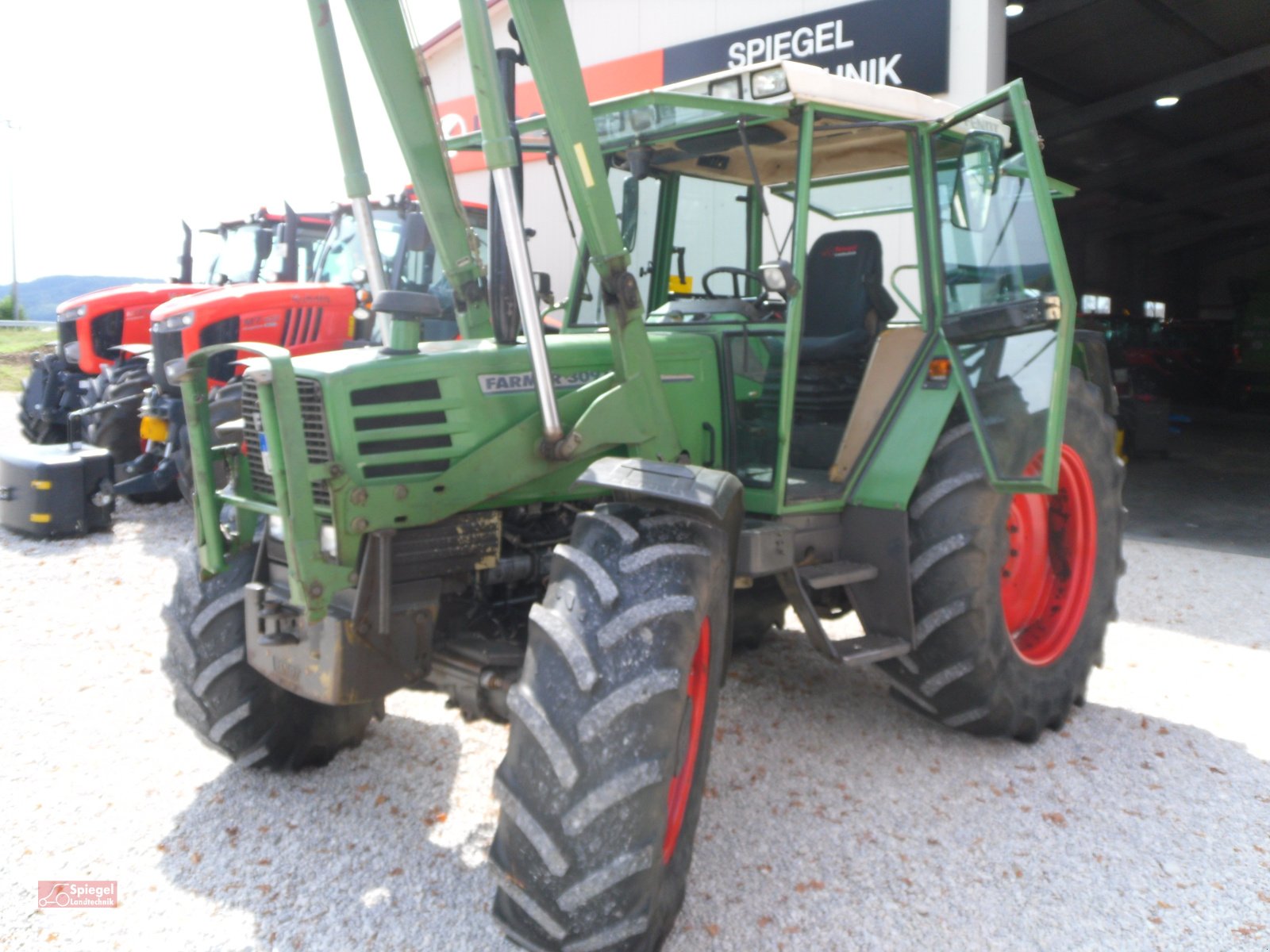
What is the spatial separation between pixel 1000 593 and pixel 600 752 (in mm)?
2030

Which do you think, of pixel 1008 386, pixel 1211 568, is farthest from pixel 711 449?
pixel 1211 568

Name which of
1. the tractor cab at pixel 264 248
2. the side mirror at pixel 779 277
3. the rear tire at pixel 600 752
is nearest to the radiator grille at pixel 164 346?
the tractor cab at pixel 264 248

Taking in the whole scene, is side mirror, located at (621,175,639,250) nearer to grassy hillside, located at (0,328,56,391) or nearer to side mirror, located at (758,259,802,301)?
side mirror, located at (758,259,802,301)

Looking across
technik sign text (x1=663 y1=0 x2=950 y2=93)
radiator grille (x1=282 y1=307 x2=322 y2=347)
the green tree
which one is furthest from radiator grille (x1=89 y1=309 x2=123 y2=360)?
the green tree

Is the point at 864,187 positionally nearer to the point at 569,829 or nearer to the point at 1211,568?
the point at 569,829

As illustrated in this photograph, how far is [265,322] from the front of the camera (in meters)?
8.30

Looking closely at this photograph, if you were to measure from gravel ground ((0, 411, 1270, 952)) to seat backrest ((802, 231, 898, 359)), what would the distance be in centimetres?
154

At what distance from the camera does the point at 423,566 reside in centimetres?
313

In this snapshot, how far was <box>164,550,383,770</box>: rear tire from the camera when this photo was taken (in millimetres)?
3354

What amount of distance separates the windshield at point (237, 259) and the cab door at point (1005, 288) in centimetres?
763

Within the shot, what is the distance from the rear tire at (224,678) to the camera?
3.35 metres

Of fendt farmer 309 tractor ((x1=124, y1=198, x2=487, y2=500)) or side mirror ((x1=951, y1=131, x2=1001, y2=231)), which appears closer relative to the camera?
side mirror ((x1=951, y1=131, x2=1001, y2=231))

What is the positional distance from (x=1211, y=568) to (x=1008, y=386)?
14.4 feet

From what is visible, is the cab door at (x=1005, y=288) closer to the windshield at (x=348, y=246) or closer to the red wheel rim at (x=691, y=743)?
the red wheel rim at (x=691, y=743)
